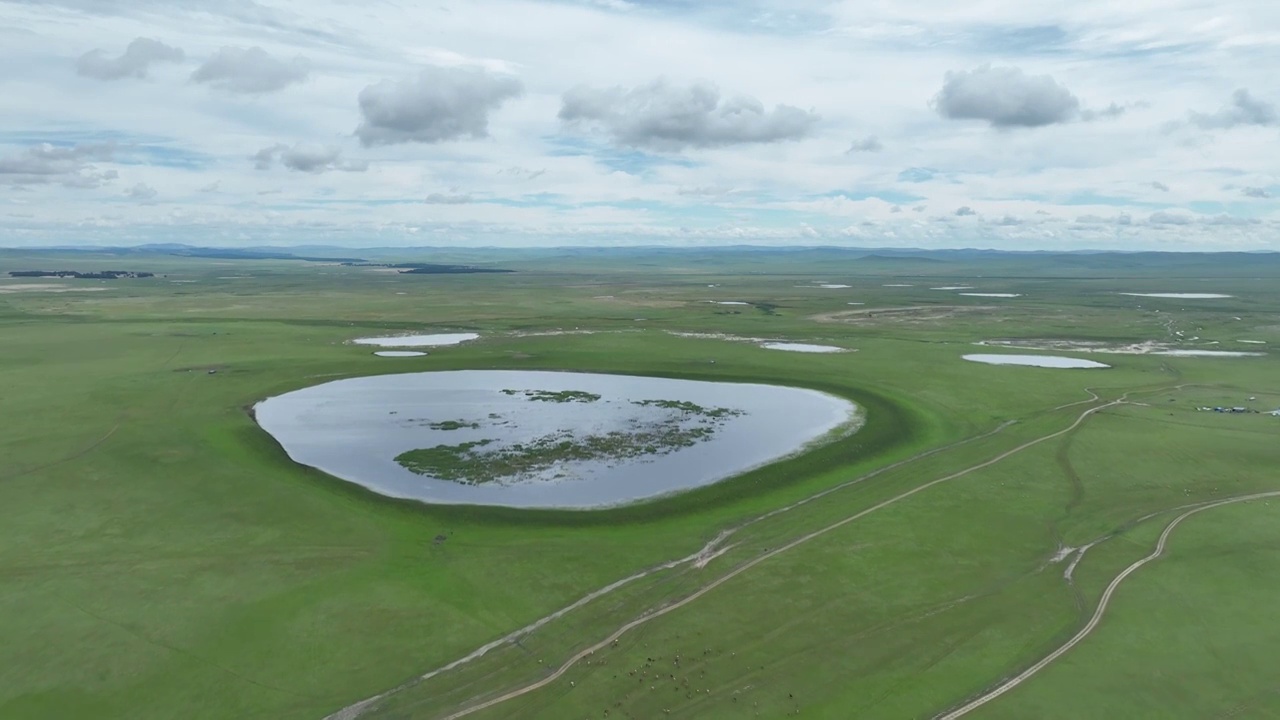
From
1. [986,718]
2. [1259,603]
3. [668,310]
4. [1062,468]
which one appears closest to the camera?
[986,718]

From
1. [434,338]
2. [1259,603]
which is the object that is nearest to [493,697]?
[1259,603]

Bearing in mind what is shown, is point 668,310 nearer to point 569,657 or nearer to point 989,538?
point 989,538

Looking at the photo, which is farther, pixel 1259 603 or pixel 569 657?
Result: pixel 1259 603

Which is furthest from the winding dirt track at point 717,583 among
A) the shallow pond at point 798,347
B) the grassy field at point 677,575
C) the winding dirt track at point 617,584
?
the shallow pond at point 798,347

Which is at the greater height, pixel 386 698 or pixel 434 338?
pixel 434 338

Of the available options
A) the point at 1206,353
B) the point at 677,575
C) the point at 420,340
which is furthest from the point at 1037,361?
the point at 420,340

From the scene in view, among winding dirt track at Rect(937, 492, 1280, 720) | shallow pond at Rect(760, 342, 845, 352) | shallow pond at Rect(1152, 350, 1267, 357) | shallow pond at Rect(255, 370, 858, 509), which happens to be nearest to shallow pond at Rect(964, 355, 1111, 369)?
shallow pond at Rect(1152, 350, 1267, 357)

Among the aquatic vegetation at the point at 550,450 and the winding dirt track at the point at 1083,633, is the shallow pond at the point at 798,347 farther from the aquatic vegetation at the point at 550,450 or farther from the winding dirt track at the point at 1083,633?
the winding dirt track at the point at 1083,633
